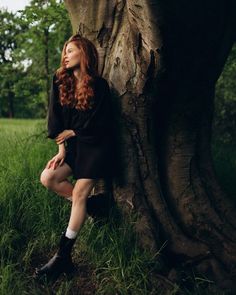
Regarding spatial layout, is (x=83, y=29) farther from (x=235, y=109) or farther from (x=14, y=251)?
(x=235, y=109)

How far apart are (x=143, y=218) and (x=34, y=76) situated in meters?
8.10

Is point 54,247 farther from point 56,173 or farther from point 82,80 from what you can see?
point 82,80

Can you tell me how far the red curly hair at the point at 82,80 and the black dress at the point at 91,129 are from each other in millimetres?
67

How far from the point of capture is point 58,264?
3738mm

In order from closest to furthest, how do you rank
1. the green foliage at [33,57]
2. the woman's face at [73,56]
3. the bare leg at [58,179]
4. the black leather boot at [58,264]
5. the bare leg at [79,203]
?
the black leather boot at [58,264] → the bare leg at [79,203] → the woman's face at [73,56] → the bare leg at [58,179] → the green foliage at [33,57]

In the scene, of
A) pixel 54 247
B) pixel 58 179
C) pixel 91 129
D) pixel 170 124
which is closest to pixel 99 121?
pixel 91 129

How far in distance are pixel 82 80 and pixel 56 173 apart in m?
0.85

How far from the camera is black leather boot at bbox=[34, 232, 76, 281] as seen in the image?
12.2 ft

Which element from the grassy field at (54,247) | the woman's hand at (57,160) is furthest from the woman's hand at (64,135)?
the grassy field at (54,247)

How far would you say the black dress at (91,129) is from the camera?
3947mm

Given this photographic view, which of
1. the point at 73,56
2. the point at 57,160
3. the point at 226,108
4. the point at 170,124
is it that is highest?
the point at 73,56

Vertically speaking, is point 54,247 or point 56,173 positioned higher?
point 56,173

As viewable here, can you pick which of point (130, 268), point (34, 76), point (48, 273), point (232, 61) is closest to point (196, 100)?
point (130, 268)

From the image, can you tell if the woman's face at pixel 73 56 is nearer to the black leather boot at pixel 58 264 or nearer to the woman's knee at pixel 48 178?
the woman's knee at pixel 48 178
